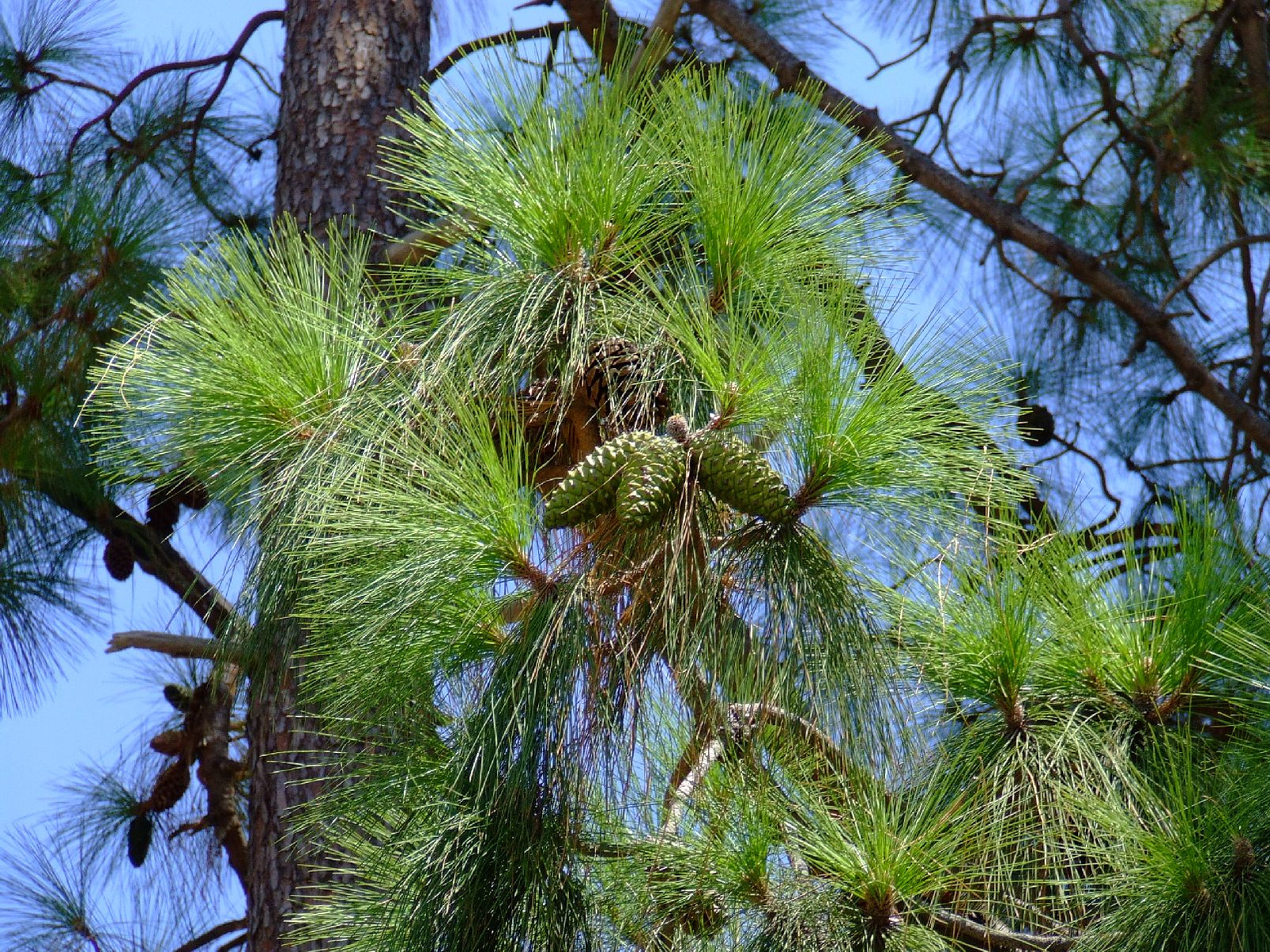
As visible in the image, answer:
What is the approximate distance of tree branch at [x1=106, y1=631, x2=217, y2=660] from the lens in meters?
2.28

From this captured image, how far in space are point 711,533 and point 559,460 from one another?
0.24 meters

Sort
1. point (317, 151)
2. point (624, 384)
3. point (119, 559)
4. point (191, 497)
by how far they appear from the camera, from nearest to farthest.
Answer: point (624, 384) < point (317, 151) < point (191, 497) < point (119, 559)

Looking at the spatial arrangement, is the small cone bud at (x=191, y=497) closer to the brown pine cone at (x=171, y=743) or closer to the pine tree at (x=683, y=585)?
the brown pine cone at (x=171, y=743)

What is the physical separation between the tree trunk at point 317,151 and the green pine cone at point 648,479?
99 centimetres

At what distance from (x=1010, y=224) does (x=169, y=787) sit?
197 cm

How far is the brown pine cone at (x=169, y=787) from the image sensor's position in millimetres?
2809

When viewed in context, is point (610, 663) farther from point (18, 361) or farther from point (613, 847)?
point (18, 361)

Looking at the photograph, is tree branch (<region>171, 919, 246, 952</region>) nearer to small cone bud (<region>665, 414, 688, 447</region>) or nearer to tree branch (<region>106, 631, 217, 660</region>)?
tree branch (<region>106, 631, 217, 660</region>)

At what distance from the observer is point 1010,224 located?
7.60 feet

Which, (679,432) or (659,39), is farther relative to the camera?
(659,39)

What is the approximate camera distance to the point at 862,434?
1039mm

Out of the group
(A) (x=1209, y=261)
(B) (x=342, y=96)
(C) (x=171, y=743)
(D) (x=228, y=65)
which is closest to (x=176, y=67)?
(D) (x=228, y=65)

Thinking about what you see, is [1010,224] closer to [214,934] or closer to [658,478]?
[658,478]

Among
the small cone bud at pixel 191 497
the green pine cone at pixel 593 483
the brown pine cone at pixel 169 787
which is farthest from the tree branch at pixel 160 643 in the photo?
the green pine cone at pixel 593 483
